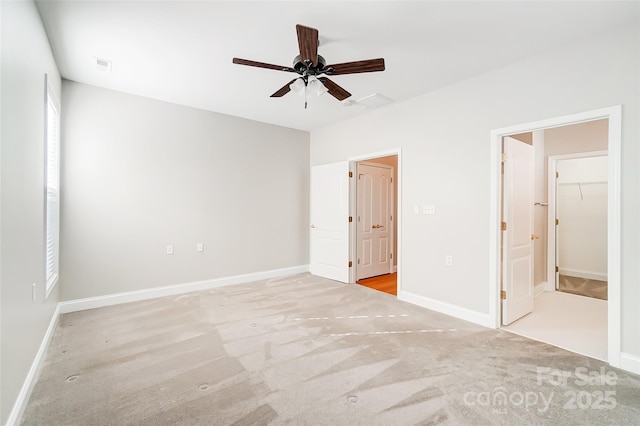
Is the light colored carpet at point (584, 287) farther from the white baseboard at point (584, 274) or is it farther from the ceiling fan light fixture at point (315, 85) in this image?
the ceiling fan light fixture at point (315, 85)

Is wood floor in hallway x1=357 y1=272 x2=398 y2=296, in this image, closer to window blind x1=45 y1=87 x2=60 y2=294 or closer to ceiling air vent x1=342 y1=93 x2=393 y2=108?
ceiling air vent x1=342 y1=93 x2=393 y2=108

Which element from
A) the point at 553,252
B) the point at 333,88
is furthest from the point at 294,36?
the point at 553,252

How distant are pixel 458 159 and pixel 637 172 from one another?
58.3 inches

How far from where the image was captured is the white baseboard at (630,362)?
2219 mm

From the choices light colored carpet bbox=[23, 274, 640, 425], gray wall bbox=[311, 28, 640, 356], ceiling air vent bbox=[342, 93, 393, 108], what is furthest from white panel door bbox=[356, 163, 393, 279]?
light colored carpet bbox=[23, 274, 640, 425]

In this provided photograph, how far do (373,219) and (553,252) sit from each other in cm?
293

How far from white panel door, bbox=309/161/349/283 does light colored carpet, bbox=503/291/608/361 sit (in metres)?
2.57

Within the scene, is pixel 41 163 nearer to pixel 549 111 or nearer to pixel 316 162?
pixel 316 162

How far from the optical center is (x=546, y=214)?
471 cm

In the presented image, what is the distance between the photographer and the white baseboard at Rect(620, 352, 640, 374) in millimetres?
2219

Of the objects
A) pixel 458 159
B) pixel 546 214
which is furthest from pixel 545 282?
pixel 458 159

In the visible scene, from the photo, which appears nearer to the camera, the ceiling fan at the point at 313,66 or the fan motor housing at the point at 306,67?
the ceiling fan at the point at 313,66

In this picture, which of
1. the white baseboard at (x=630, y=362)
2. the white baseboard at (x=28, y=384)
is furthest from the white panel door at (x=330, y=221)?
the white baseboard at (x=28, y=384)

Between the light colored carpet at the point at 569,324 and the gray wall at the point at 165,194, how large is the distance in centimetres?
373
